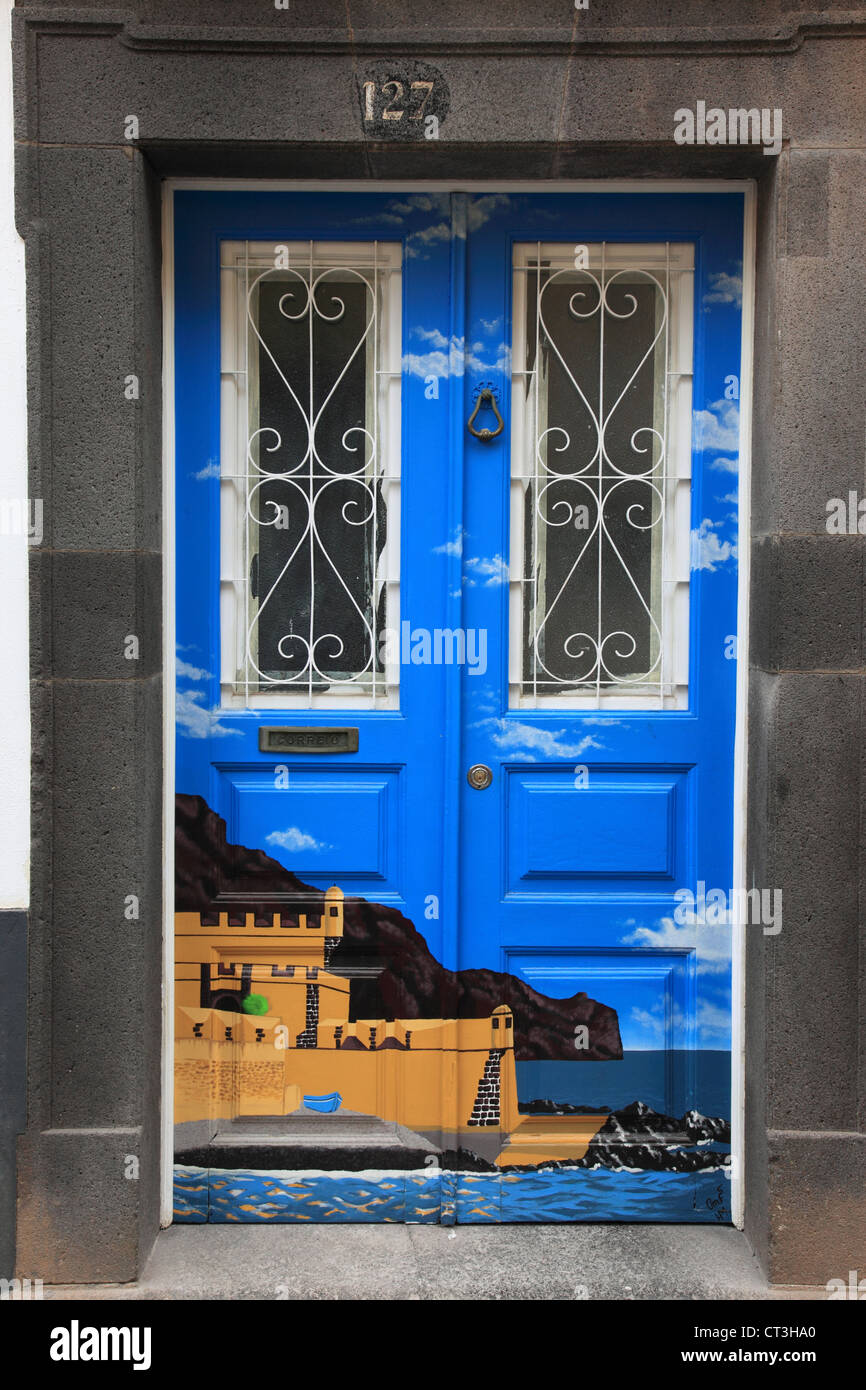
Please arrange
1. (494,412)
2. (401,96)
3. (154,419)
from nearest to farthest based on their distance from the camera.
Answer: (401,96), (154,419), (494,412)

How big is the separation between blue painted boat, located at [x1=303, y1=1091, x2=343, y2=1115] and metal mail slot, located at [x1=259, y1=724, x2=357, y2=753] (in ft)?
3.61

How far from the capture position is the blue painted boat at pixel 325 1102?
3822mm

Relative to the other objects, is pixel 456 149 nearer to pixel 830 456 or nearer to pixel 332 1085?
pixel 830 456

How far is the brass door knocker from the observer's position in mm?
3715

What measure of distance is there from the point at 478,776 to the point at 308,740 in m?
0.55

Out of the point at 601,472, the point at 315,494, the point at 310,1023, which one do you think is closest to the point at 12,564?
the point at 315,494

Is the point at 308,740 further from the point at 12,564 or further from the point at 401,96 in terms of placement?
the point at 401,96

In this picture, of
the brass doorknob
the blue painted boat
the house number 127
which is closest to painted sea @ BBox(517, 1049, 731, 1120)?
the blue painted boat

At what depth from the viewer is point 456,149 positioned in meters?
3.42

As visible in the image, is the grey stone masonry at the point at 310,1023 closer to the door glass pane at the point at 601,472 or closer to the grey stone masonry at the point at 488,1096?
the grey stone masonry at the point at 488,1096

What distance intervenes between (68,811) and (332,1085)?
122cm

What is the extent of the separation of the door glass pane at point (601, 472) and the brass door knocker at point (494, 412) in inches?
2.6

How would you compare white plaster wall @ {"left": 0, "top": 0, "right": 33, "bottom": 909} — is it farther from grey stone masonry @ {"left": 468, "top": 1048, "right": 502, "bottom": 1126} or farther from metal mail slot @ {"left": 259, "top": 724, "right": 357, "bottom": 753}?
grey stone masonry @ {"left": 468, "top": 1048, "right": 502, "bottom": 1126}

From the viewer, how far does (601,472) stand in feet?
12.3
